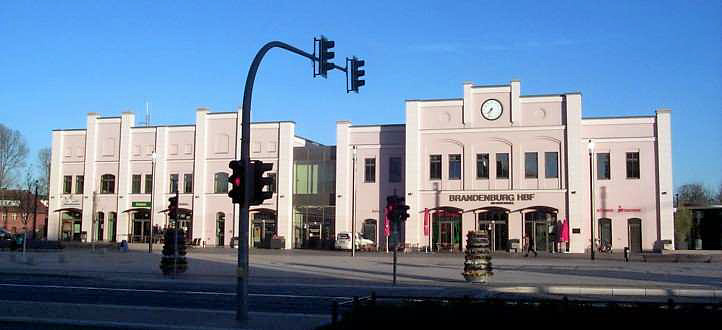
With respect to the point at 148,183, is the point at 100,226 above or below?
below

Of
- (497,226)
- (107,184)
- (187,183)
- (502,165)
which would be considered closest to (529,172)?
(502,165)

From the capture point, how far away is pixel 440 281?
28109 mm

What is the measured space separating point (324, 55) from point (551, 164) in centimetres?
4284

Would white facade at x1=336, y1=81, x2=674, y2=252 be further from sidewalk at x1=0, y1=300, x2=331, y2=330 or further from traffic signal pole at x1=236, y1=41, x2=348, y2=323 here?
traffic signal pole at x1=236, y1=41, x2=348, y2=323

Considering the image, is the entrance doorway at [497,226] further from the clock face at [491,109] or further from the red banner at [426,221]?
the clock face at [491,109]

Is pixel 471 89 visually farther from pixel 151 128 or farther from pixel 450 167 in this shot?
pixel 151 128

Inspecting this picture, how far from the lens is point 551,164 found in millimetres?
58000

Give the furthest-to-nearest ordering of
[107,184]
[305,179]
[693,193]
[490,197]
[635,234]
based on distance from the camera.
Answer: [693,193] < [107,184] < [305,179] < [490,197] < [635,234]

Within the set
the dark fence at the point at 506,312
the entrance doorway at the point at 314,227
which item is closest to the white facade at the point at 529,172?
the entrance doorway at the point at 314,227

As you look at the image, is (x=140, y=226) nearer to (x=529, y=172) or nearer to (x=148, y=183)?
(x=148, y=183)

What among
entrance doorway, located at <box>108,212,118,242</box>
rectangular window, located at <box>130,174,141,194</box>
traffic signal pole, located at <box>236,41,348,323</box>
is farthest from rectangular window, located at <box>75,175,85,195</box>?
traffic signal pole, located at <box>236,41,348,323</box>

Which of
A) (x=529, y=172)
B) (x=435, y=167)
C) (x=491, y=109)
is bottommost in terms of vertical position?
(x=529, y=172)

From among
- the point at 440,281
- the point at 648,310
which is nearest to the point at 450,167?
the point at 440,281

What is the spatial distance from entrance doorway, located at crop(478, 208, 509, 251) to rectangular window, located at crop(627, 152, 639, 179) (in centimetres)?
977
